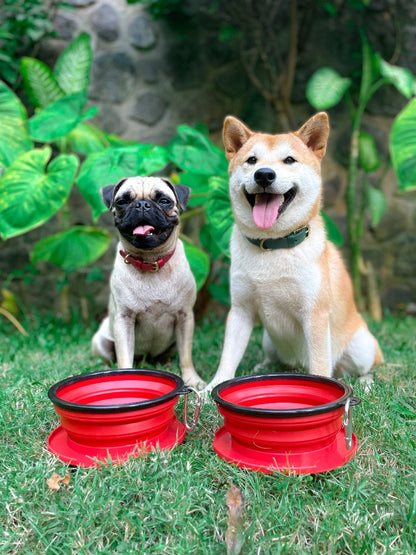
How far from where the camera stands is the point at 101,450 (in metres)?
1.71

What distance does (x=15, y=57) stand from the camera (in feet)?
13.5

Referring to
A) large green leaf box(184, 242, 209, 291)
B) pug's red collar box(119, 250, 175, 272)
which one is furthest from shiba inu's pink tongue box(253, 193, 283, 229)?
large green leaf box(184, 242, 209, 291)

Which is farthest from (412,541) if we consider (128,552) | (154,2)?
(154,2)

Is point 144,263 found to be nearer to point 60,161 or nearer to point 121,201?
point 121,201

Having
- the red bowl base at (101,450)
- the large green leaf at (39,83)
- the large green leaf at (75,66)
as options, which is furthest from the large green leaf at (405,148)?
the large green leaf at (39,83)

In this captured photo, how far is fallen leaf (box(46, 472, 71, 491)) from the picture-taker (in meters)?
1.58

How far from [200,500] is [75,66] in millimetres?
3393

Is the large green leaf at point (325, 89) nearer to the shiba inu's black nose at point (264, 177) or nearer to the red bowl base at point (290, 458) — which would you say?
the shiba inu's black nose at point (264, 177)

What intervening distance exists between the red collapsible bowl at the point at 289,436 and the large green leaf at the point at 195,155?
166 centimetres

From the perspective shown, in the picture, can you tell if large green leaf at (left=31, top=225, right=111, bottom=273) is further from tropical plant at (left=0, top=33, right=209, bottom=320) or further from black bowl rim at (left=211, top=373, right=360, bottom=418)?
black bowl rim at (left=211, top=373, right=360, bottom=418)

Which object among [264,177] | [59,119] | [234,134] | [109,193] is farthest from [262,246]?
[59,119]

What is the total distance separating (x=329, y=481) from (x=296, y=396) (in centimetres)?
38

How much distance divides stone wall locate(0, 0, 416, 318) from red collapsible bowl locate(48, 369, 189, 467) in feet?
8.37

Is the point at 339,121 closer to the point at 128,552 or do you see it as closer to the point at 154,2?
the point at 154,2
